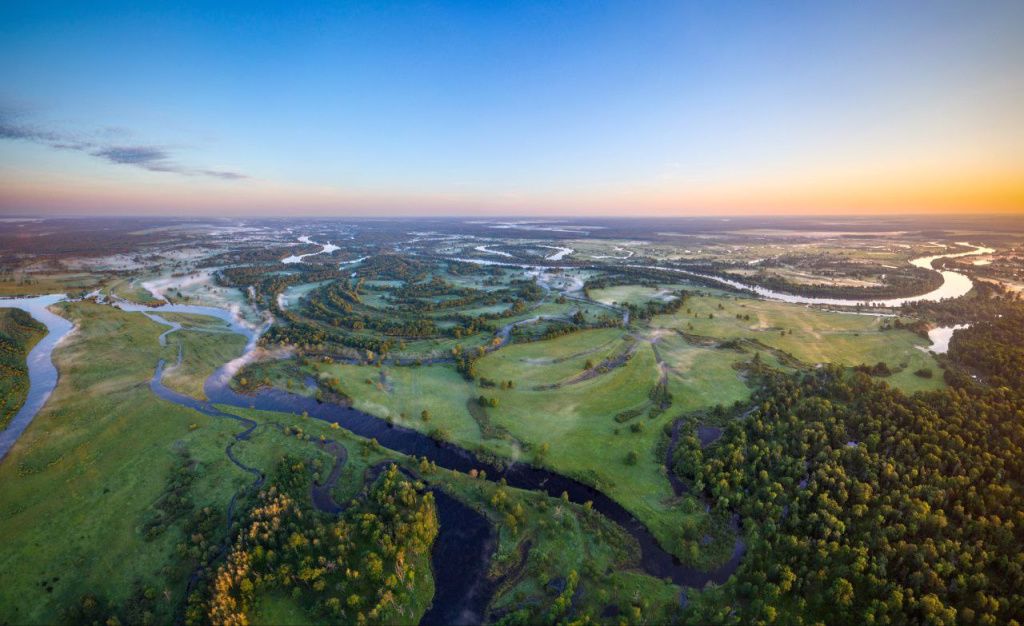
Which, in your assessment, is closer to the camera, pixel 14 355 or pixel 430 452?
pixel 430 452

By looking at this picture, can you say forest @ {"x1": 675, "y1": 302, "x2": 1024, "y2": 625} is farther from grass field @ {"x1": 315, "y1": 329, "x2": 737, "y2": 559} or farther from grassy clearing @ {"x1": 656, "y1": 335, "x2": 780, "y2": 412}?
grassy clearing @ {"x1": 656, "y1": 335, "x2": 780, "y2": 412}

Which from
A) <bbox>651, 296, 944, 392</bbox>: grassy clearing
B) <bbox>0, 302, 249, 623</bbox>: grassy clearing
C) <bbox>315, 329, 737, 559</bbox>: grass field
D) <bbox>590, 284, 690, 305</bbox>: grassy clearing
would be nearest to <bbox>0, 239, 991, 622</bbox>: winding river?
<bbox>315, 329, 737, 559</bbox>: grass field

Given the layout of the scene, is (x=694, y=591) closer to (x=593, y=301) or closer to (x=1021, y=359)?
(x=1021, y=359)

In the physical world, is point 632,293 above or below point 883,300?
above

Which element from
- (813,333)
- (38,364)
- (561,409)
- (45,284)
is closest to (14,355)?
(38,364)

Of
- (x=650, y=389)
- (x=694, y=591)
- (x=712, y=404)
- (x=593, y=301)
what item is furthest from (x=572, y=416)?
(x=593, y=301)

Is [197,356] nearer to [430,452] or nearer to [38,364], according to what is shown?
[38,364]

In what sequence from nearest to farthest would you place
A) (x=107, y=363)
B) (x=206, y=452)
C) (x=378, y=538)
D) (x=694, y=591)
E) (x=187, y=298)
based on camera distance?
(x=694, y=591), (x=378, y=538), (x=206, y=452), (x=107, y=363), (x=187, y=298)

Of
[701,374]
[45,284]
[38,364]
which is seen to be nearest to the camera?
[701,374]
